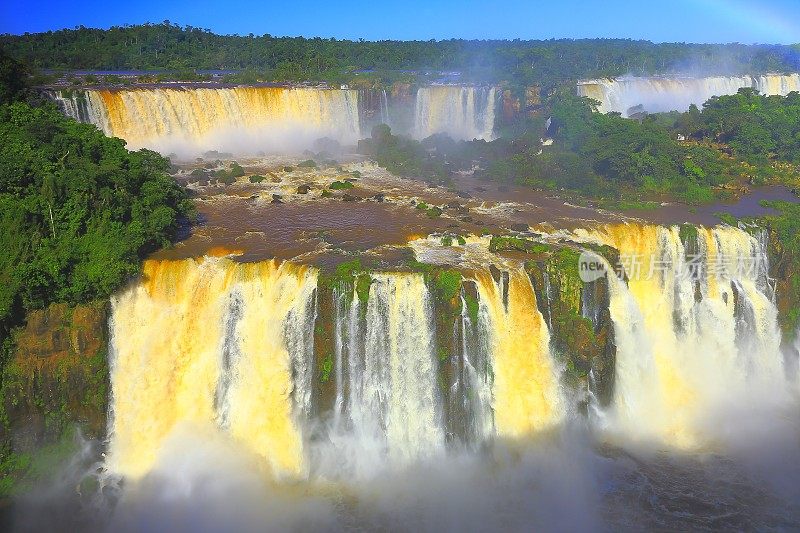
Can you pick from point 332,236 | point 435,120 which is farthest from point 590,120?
point 332,236

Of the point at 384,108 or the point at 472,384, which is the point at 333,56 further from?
the point at 472,384

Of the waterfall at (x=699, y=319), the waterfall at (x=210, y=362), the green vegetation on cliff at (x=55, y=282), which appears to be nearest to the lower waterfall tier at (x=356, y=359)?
the waterfall at (x=210, y=362)

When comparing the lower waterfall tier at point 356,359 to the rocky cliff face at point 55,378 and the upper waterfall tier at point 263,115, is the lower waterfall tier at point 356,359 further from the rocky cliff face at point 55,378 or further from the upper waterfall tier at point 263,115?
the upper waterfall tier at point 263,115

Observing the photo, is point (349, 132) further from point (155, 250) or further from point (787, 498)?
point (787, 498)

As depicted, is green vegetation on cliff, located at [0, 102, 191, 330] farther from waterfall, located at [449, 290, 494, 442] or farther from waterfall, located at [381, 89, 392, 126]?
waterfall, located at [381, 89, 392, 126]

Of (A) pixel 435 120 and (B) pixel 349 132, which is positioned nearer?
A: (B) pixel 349 132

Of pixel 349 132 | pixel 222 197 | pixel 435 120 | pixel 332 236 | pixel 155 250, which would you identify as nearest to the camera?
pixel 155 250
